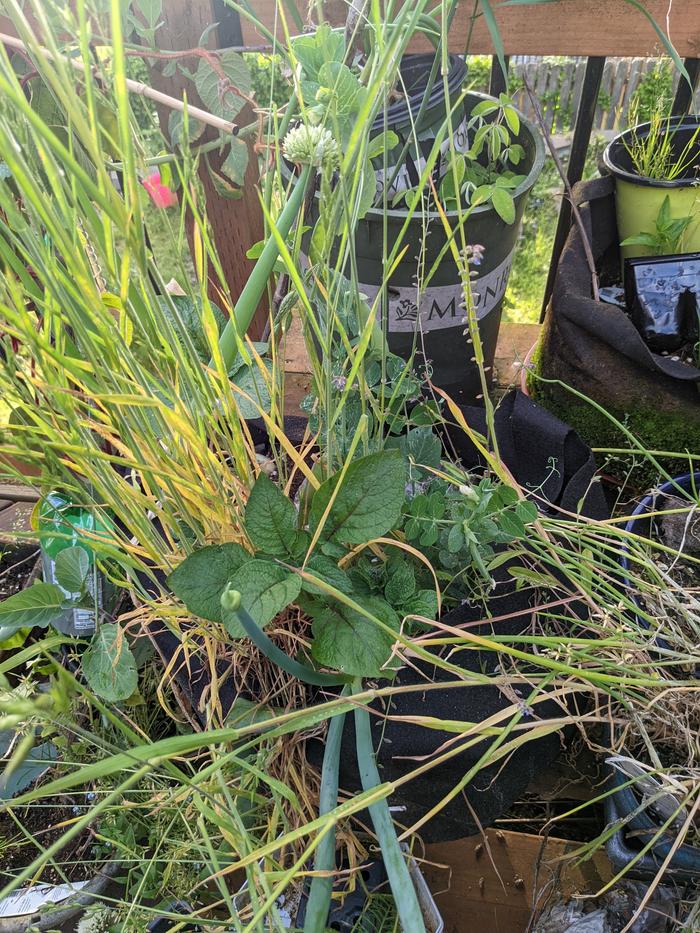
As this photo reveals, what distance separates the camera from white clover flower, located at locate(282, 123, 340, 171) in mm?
415

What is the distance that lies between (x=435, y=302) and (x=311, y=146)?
715 millimetres

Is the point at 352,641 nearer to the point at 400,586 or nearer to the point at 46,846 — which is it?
the point at 400,586

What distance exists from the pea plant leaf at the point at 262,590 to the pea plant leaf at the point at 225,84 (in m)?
0.50

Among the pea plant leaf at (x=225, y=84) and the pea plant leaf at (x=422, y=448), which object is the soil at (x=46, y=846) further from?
the pea plant leaf at (x=225, y=84)

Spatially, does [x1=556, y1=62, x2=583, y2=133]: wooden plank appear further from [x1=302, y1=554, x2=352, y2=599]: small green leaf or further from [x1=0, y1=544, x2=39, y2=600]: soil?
[x1=302, y1=554, x2=352, y2=599]: small green leaf

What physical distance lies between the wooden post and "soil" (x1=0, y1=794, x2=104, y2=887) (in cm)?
89

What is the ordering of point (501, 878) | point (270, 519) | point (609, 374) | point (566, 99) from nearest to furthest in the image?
1. point (270, 519)
2. point (501, 878)
3. point (609, 374)
4. point (566, 99)

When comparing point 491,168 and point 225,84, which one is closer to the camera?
point 225,84

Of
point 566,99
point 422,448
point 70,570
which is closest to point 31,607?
point 70,570

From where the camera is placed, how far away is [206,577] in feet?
1.69

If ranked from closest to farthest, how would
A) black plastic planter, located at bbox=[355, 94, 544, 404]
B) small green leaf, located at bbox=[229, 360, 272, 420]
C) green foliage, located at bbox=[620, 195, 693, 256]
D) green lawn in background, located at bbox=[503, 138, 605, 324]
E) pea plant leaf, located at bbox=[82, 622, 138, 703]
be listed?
pea plant leaf, located at bbox=[82, 622, 138, 703]
small green leaf, located at bbox=[229, 360, 272, 420]
black plastic planter, located at bbox=[355, 94, 544, 404]
green foliage, located at bbox=[620, 195, 693, 256]
green lawn in background, located at bbox=[503, 138, 605, 324]

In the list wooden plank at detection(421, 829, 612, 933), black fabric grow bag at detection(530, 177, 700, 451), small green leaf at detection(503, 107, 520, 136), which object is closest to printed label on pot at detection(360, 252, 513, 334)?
black fabric grow bag at detection(530, 177, 700, 451)

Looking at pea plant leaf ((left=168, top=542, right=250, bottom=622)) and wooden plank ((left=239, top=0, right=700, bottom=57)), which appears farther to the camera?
wooden plank ((left=239, top=0, right=700, bottom=57))

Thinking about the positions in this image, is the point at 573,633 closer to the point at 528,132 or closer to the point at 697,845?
the point at 697,845
